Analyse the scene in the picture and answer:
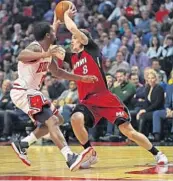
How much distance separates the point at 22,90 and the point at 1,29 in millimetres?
12819

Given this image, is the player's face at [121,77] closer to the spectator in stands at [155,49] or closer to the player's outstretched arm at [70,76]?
the spectator in stands at [155,49]

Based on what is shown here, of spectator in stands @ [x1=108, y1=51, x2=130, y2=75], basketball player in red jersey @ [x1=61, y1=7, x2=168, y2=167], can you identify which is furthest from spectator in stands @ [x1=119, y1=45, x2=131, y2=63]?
basketball player in red jersey @ [x1=61, y1=7, x2=168, y2=167]

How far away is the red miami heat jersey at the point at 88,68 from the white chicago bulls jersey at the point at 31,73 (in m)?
0.69

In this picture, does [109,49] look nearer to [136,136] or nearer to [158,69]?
[158,69]

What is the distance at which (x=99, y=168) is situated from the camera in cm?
886

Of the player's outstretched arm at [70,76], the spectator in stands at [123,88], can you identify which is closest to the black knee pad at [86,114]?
the player's outstretched arm at [70,76]

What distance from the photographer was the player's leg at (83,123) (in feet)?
29.3

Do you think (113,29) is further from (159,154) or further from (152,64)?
(159,154)

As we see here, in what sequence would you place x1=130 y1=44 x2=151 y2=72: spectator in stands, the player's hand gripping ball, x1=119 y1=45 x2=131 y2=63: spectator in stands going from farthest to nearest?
x1=119 y1=45 x2=131 y2=63: spectator in stands < x1=130 y1=44 x2=151 y2=72: spectator in stands < the player's hand gripping ball

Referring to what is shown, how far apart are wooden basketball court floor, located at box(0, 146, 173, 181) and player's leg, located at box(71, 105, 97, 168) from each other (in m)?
0.14

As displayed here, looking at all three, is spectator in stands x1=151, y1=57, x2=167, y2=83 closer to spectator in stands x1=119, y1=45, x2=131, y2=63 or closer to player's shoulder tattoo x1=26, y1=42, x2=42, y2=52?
spectator in stands x1=119, y1=45, x2=131, y2=63

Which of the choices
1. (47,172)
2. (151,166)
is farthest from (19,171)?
(151,166)

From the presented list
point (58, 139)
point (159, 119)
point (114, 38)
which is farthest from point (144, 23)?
point (58, 139)

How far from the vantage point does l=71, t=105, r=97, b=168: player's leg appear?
895cm
